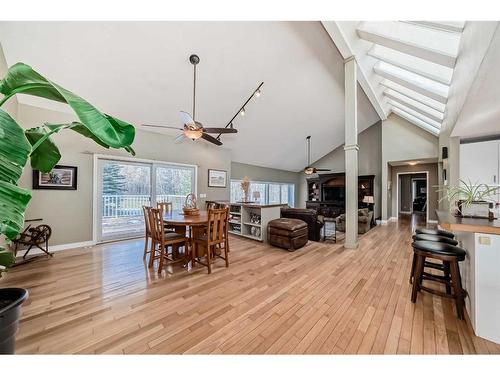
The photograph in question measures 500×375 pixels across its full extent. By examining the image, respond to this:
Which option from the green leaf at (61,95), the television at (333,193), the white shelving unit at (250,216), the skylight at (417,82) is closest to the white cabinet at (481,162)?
the skylight at (417,82)

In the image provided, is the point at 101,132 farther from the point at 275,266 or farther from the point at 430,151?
the point at 430,151

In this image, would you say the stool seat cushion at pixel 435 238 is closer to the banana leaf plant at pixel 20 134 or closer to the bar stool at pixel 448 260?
→ the bar stool at pixel 448 260

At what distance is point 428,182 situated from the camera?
7.89 m

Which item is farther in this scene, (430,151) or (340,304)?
(430,151)

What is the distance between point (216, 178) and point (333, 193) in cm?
559

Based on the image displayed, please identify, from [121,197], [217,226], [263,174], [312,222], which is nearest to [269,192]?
[263,174]

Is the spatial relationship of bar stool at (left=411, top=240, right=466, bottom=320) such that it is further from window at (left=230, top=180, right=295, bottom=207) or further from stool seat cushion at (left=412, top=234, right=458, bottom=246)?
window at (left=230, top=180, right=295, bottom=207)

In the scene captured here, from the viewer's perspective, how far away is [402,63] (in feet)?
12.1

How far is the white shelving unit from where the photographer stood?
433 cm

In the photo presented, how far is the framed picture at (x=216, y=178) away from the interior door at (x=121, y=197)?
Result: 1.78 m

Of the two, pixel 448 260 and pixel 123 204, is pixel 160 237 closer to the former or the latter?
pixel 123 204

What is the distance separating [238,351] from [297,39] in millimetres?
4613

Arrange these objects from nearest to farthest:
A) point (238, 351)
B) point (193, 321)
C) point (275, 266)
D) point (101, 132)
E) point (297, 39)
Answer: point (101, 132)
point (238, 351)
point (193, 321)
point (275, 266)
point (297, 39)
